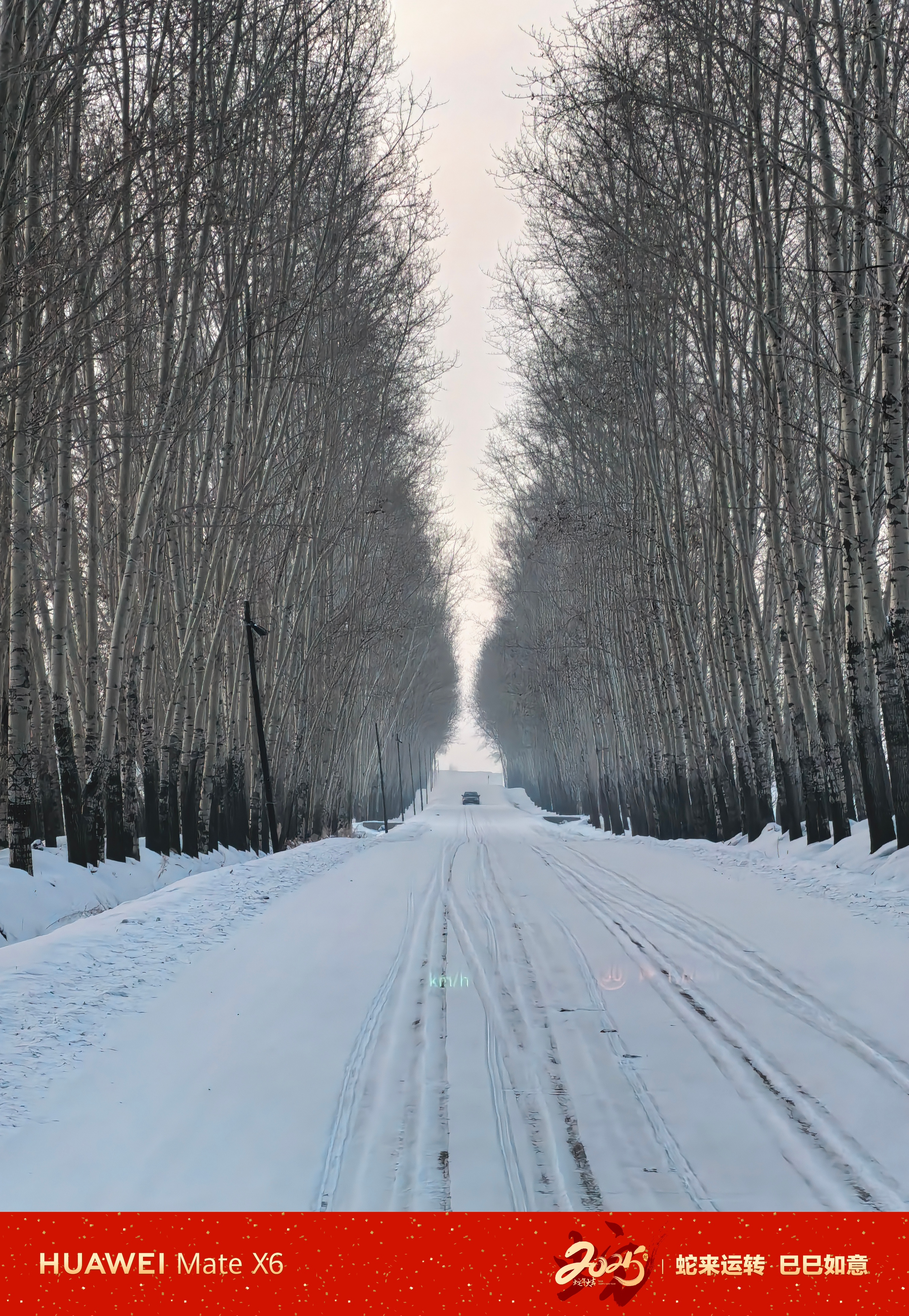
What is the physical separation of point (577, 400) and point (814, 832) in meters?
10.0

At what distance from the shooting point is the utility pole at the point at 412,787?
62531 mm

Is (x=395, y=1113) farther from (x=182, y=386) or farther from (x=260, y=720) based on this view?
(x=260, y=720)

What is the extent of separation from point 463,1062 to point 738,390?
12588mm

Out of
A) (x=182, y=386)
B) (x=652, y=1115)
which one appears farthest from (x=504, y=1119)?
(x=182, y=386)

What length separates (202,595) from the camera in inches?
635

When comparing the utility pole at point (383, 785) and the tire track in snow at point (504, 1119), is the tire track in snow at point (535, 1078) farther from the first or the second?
the utility pole at point (383, 785)

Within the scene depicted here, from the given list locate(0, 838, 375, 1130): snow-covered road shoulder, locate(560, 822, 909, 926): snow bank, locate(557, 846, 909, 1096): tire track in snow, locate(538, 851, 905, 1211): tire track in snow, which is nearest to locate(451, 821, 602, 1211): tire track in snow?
locate(538, 851, 905, 1211): tire track in snow

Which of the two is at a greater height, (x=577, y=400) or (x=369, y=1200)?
(x=577, y=400)

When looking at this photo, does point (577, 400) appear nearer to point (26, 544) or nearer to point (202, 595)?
point (202, 595)

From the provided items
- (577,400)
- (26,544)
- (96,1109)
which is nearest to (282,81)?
(26,544)

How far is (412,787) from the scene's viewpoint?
7206 centimetres

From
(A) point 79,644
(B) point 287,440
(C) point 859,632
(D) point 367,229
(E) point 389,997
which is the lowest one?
(E) point 389,997

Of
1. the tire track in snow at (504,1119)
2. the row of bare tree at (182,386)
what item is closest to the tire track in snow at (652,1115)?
the tire track in snow at (504,1119)
